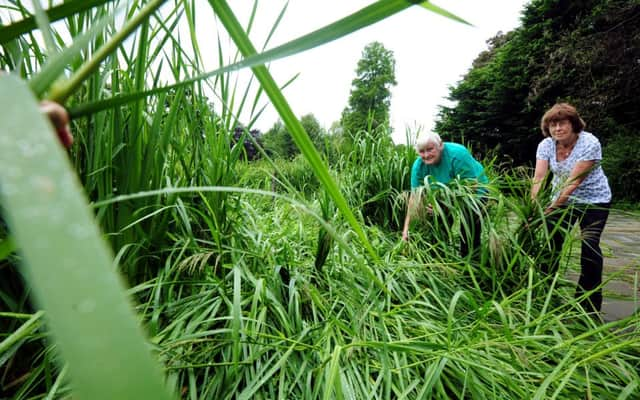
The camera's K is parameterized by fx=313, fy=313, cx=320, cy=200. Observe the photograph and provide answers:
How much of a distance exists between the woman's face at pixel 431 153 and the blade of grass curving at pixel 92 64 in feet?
6.24

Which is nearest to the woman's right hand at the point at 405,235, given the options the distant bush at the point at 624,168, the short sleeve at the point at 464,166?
the short sleeve at the point at 464,166

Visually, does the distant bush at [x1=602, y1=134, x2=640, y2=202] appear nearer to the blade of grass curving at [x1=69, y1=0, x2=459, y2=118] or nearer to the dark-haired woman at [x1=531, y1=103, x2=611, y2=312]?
the dark-haired woman at [x1=531, y1=103, x2=611, y2=312]

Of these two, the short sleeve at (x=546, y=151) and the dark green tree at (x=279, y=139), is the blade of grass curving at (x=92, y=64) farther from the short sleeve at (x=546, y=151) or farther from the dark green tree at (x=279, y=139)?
the short sleeve at (x=546, y=151)

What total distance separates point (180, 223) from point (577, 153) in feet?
6.11

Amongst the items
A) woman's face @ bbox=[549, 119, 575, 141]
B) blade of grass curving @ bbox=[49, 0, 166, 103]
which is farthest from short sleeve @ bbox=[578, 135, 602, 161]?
blade of grass curving @ bbox=[49, 0, 166, 103]

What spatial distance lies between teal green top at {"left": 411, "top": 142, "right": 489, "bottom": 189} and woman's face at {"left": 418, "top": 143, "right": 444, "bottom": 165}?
0.04 m

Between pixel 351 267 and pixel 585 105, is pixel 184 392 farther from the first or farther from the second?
pixel 585 105

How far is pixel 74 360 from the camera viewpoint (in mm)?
77

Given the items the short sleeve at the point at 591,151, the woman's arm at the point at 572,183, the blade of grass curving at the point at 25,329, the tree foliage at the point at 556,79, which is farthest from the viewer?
the tree foliage at the point at 556,79

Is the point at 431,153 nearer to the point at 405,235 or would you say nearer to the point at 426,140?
the point at 426,140

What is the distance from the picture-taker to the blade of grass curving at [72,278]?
3.1 inches

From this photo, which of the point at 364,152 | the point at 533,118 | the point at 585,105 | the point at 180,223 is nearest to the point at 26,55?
the point at 180,223

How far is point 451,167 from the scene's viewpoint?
1.95 metres

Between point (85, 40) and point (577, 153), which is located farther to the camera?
point (577, 153)
